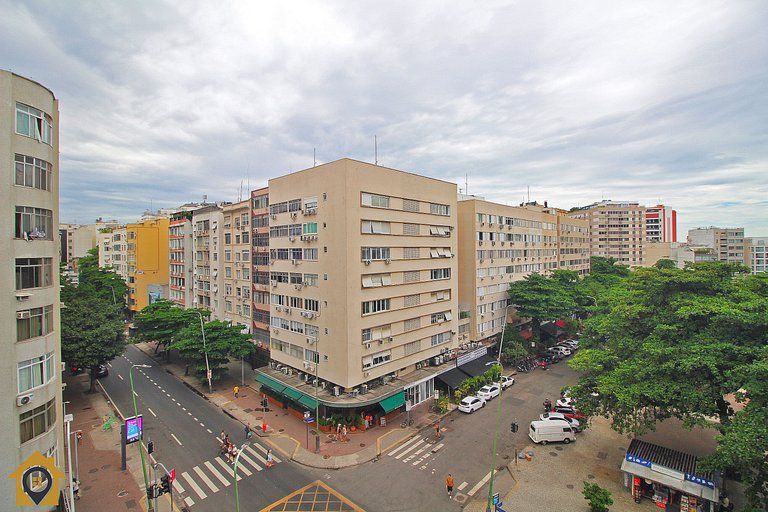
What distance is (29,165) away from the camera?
1847 centimetres

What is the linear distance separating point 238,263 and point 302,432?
25.7 meters

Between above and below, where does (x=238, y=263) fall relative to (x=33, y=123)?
below

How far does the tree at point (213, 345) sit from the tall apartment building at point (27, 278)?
60.3ft

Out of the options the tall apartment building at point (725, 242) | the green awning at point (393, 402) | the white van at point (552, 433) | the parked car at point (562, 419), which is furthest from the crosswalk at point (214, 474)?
the tall apartment building at point (725, 242)

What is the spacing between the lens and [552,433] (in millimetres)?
28781

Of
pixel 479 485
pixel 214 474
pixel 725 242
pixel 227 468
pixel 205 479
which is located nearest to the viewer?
pixel 479 485

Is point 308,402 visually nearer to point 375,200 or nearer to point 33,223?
point 375,200

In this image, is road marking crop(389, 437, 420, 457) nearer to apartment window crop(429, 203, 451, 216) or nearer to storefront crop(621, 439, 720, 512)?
storefront crop(621, 439, 720, 512)

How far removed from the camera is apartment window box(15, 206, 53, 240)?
1806 centimetres

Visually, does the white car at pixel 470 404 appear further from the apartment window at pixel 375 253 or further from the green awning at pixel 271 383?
the green awning at pixel 271 383

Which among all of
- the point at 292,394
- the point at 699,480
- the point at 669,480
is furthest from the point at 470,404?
the point at 699,480

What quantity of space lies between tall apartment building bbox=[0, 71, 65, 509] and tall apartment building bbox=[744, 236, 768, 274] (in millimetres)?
166184

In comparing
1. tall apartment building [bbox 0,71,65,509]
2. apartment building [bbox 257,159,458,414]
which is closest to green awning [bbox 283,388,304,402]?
apartment building [bbox 257,159,458,414]
